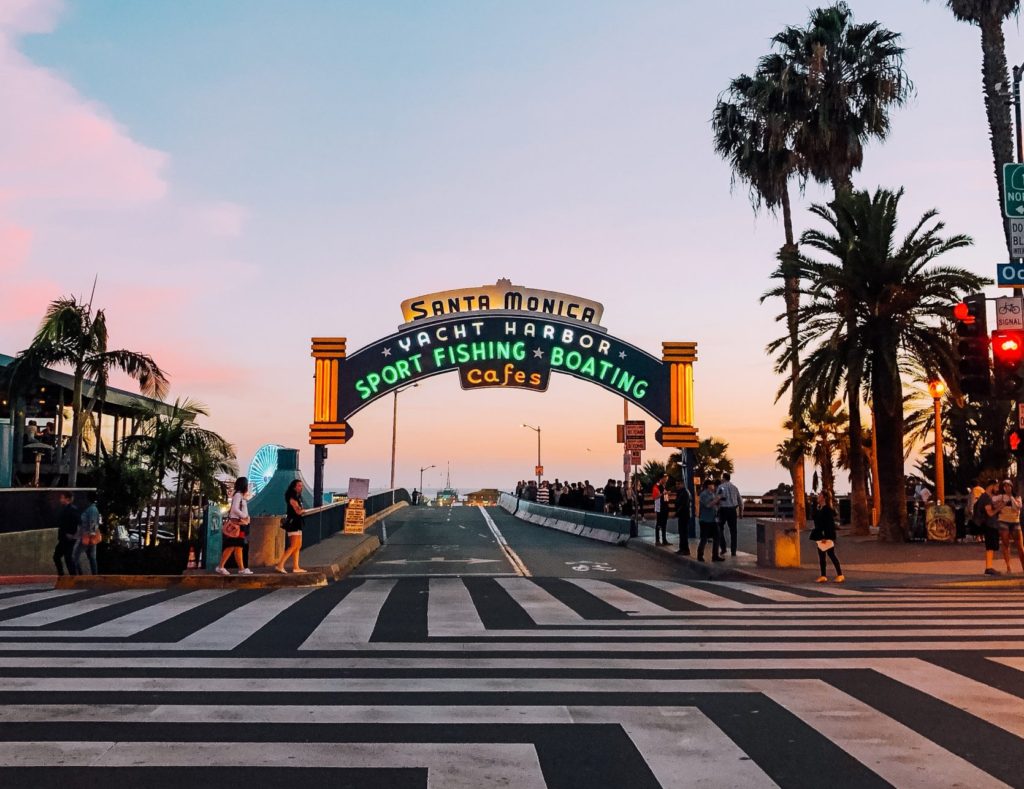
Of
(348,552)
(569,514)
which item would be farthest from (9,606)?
(569,514)

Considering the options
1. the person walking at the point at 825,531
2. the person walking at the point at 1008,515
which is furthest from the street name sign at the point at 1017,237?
the person walking at the point at 825,531

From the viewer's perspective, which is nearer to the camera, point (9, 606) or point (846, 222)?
point (9, 606)

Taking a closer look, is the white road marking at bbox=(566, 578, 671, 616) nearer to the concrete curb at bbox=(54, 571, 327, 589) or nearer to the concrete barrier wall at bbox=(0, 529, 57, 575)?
the concrete curb at bbox=(54, 571, 327, 589)

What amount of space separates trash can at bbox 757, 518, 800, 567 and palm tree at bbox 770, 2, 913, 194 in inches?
749

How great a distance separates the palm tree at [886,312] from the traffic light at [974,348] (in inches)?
385

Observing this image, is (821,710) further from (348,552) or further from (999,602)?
(348,552)

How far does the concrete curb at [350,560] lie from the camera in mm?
18594

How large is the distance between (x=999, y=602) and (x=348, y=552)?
45.0ft

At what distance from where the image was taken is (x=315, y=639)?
33.4ft

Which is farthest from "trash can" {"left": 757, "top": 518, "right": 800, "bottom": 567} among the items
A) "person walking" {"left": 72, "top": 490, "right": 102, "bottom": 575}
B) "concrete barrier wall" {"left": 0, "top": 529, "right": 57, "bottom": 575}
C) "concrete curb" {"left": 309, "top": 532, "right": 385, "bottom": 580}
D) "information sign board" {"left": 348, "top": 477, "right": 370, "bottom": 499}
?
"concrete barrier wall" {"left": 0, "top": 529, "right": 57, "bottom": 575}

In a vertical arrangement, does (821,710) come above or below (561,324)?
below

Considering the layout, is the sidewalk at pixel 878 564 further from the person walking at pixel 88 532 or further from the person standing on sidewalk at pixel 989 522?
the person walking at pixel 88 532

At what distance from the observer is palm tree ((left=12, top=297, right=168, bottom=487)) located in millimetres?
32281

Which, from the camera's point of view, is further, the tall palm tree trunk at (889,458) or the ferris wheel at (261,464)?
the ferris wheel at (261,464)
